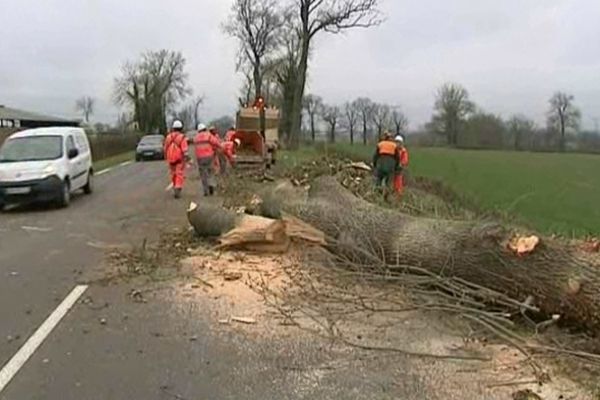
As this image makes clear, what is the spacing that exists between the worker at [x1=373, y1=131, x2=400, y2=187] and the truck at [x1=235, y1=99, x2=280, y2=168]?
607cm

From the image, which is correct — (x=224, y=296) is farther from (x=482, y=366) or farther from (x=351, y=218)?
(x=482, y=366)

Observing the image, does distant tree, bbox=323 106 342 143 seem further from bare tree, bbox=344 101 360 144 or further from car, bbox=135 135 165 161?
car, bbox=135 135 165 161

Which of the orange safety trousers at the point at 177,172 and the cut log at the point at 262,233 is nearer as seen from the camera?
the cut log at the point at 262,233

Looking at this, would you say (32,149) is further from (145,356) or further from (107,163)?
(107,163)

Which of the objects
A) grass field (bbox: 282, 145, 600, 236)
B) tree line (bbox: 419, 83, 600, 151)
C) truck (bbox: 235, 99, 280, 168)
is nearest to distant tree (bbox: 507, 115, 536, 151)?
tree line (bbox: 419, 83, 600, 151)

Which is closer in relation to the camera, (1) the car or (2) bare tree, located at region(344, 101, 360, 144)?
(1) the car

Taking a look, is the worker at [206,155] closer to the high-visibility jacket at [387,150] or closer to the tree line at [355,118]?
the high-visibility jacket at [387,150]

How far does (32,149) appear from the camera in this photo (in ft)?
50.2

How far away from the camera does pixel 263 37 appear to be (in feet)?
202

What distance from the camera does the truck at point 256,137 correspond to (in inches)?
901

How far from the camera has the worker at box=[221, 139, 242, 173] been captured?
2046 centimetres

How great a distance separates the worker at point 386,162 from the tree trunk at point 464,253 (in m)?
7.88

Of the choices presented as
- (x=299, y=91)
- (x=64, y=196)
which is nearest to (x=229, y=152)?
(x=64, y=196)

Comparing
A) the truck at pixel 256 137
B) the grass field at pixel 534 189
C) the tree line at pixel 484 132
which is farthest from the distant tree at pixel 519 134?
the truck at pixel 256 137
